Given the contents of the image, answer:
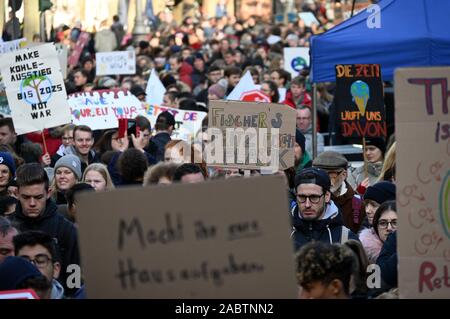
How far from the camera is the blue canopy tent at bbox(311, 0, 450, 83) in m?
12.2

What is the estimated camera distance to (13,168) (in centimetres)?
1013

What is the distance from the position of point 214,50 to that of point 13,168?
64.4 feet

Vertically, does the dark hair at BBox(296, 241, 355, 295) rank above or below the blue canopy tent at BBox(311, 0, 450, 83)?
below

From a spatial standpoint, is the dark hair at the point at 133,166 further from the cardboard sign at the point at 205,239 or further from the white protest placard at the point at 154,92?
the white protest placard at the point at 154,92

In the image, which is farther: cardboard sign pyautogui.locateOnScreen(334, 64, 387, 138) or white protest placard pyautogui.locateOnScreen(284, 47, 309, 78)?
white protest placard pyautogui.locateOnScreen(284, 47, 309, 78)

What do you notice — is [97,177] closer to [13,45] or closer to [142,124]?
[142,124]

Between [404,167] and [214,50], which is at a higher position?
[214,50]

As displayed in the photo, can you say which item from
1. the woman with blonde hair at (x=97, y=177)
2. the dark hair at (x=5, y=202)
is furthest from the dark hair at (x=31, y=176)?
the woman with blonde hair at (x=97, y=177)

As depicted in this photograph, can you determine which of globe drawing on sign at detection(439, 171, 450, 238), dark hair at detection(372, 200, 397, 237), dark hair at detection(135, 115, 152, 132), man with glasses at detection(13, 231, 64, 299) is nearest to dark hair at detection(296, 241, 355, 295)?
globe drawing on sign at detection(439, 171, 450, 238)

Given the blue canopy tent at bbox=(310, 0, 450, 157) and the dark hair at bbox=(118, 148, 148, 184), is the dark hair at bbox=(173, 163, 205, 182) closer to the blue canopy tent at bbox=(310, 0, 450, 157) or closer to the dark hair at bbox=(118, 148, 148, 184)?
the dark hair at bbox=(118, 148, 148, 184)

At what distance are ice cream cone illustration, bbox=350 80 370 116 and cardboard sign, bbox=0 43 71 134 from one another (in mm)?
2639
